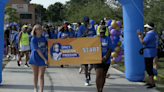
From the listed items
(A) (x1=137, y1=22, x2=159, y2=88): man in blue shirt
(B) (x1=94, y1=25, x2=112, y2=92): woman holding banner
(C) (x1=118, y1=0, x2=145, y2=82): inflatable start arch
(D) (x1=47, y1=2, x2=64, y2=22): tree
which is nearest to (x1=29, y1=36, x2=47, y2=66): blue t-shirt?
(B) (x1=94, y1=25, x2=112, y2=92): woman holding banner

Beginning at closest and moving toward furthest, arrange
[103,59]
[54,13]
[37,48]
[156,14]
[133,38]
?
[37,48], [103,59], [133,38], [156,14], [54,13]

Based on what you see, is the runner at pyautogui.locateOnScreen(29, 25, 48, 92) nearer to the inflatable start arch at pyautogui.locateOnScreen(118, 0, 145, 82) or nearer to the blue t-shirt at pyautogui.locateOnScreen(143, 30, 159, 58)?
the blue t-shirt at pyautogui.locateOnScreen(143, 30, 159, 58)

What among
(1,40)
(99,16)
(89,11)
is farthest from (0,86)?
(89,11)

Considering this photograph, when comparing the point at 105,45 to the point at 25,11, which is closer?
the point at 105,45

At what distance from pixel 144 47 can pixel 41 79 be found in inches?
121

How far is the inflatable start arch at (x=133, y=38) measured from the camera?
798 centimetres

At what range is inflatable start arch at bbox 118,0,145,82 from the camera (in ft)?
26.2

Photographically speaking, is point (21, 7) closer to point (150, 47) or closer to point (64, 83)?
point (64, 83)

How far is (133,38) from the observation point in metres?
8.04

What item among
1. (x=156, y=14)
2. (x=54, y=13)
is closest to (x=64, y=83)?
(x=156, y=14)

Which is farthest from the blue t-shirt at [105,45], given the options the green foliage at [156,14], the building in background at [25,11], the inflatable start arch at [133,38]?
the building in background at [25,11]

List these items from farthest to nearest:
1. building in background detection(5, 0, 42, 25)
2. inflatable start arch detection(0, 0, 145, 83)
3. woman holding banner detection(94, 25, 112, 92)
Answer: building in background detection(5, 0, 42, 25) < inflatable start arch detection(0, 0, 145, 83) < woman holding banner detection(94, 25, 112, 92)

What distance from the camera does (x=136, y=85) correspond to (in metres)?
7.69

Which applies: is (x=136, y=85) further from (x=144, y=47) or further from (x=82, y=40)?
(x=82, y=40)
